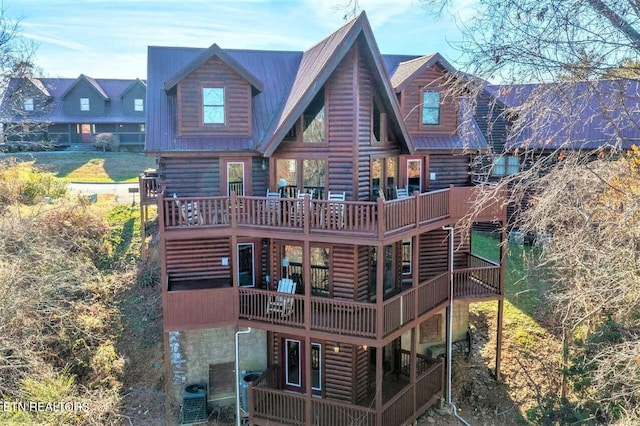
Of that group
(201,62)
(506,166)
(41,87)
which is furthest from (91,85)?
(506,166)

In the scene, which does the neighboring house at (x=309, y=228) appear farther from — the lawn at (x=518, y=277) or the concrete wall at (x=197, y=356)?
the lawn at (x=518, y=277)

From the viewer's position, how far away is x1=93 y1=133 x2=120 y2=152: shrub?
48.1 meters

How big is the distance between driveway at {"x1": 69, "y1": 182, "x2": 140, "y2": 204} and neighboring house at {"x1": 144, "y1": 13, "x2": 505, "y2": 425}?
1546 cm

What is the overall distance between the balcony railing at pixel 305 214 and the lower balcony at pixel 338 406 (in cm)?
503

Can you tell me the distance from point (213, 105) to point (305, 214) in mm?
5693

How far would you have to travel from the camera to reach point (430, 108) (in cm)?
1897

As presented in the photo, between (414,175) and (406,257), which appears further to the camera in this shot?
(414,175)

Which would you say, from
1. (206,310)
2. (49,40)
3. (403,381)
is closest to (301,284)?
(206,310)

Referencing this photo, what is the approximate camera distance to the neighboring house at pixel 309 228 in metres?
14.5

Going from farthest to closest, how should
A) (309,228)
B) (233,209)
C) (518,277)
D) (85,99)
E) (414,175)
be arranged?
(85,99) < (518,277) < (414,175) < (233,209) < (309,228)

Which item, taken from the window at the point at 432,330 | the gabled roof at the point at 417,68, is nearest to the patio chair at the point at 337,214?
the gabled roof at the point at 417,68

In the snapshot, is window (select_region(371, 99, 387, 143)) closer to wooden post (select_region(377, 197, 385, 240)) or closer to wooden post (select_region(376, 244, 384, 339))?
wooden post (select_region(377, 197, 385, 240))

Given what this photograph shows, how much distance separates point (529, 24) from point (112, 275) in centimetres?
2042

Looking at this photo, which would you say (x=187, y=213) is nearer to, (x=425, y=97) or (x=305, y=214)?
(x=305, y=214)
